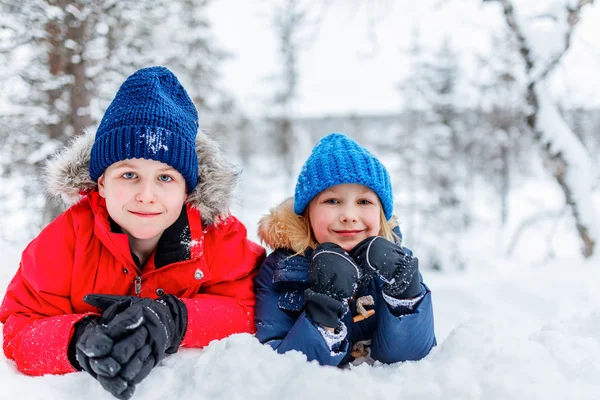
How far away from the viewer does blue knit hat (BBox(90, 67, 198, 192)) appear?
81.9 inches

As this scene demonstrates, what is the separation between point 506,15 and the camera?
5305 millimetres

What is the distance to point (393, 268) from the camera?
2.07 meters

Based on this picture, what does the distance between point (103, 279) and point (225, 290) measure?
0.64 metres

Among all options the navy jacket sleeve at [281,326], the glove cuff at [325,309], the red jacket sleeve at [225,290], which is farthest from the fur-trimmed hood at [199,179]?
the glove cuff at [325,309]

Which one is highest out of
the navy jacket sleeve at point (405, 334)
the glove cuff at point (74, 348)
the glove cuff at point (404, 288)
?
the glove cuff at point (404, 288)

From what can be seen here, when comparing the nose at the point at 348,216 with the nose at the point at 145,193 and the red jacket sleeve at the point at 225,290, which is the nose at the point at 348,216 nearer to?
the red jacket sleeve at the point at 225,290

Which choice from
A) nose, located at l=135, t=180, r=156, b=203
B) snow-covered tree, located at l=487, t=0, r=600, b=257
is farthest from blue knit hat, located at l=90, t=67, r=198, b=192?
snow-covered tree, located at l=487, t=0, r=600, b=257

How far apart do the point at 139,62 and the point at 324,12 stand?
10.0 feet

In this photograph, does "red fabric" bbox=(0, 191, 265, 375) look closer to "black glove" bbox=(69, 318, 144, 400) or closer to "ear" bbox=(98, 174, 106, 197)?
"ear" bbox=(98, 174, 106, 197)

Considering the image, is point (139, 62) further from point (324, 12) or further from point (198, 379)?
point (198, 379)

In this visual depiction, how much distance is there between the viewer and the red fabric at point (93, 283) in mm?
1862

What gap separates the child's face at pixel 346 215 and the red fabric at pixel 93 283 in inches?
19.7

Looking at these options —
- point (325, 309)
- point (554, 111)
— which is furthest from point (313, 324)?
point (554, 111)

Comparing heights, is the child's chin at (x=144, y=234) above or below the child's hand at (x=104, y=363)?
above
